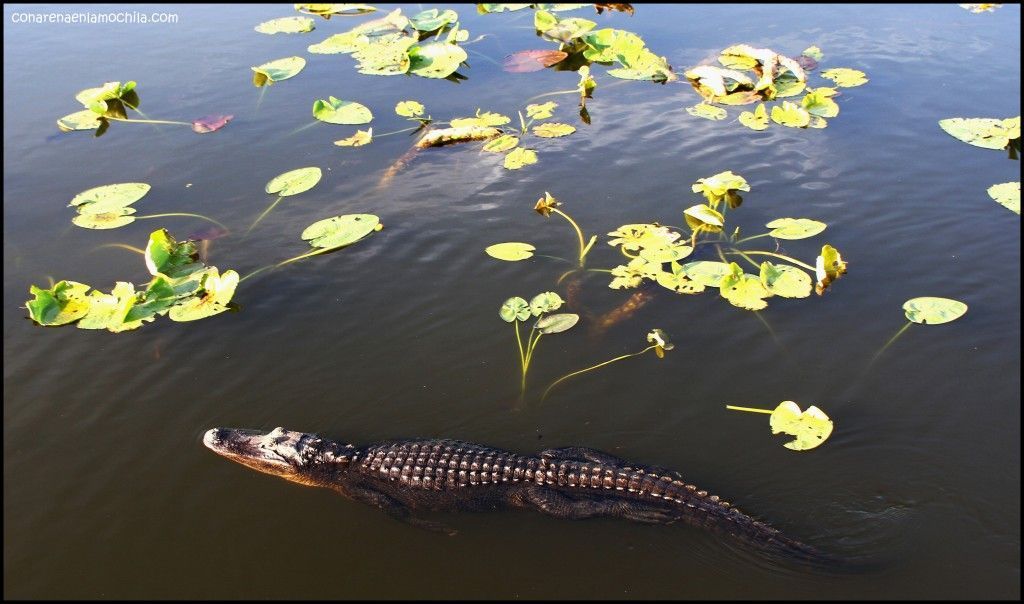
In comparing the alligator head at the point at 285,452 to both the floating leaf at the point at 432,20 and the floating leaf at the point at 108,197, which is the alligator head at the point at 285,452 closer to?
the floating leaf at the point at 108,197

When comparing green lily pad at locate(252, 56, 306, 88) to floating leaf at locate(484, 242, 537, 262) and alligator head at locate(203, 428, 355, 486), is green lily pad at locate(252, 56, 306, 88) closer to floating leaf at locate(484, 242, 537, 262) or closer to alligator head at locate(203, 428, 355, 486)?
floating leaf at locate(484, 242, 537, 262)

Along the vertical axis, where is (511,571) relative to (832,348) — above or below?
below

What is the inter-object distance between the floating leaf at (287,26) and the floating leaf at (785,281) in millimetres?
6007

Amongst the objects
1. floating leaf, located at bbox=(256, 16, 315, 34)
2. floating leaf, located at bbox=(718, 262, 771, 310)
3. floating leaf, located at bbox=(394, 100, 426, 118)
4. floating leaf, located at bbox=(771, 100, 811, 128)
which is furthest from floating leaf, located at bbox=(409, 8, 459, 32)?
floating leaf, located at bbox=(718, 262, 771, 310)

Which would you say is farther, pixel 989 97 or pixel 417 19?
pixel 417 19

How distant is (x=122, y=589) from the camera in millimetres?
3242

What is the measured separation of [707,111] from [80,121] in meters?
5.49

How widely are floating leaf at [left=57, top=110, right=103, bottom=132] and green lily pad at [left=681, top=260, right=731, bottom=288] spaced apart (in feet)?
17.5

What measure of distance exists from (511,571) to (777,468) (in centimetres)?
135

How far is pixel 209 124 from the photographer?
655 centimetres

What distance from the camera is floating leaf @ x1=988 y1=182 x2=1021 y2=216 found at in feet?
17.2

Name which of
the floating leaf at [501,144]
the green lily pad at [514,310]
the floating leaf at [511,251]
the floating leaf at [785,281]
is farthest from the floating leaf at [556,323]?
the floating leaf at [501,144]

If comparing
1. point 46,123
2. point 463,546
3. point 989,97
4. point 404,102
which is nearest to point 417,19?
point 404,102

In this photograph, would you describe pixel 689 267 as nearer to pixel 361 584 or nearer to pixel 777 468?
pixel 777 468
